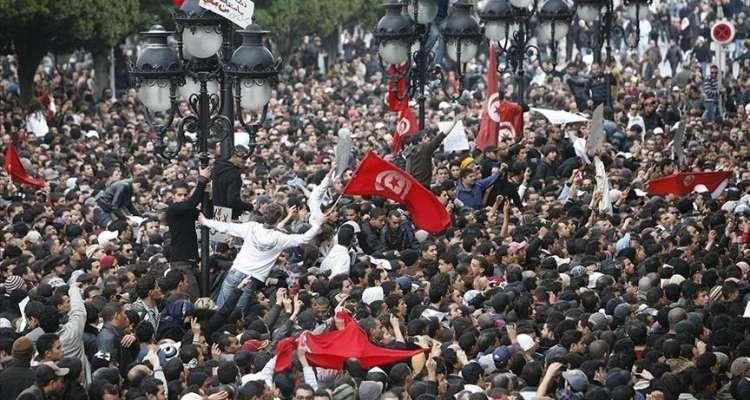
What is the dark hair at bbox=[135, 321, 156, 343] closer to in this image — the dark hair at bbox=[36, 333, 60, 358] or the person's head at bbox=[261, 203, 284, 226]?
the dark hair at bbox=[36, 333, 60, 358]

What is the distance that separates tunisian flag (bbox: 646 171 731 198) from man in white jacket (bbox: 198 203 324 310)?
7.85 metres

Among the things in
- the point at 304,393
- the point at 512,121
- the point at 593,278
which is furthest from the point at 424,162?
the point at 304,393

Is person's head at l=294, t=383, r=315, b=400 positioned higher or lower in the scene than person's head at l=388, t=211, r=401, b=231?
higher

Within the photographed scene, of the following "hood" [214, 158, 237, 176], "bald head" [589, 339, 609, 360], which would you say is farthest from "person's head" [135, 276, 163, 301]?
"bald head" [589, 339, 609, 360]

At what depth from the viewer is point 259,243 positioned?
20.1 m

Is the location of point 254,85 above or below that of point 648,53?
above

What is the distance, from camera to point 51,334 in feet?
53.4

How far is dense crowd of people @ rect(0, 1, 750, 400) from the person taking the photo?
1638cm

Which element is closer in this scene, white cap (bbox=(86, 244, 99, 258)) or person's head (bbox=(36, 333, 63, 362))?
person's head (bbox=(36, 333, 63, 362))

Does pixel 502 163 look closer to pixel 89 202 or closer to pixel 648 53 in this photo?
pixel 89 202

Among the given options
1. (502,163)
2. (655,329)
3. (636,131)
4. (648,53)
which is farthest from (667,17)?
(655,329)

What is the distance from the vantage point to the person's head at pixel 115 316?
57.2 ft

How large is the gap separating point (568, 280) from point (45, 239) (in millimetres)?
7117

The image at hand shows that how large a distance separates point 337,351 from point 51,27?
2962 cm
